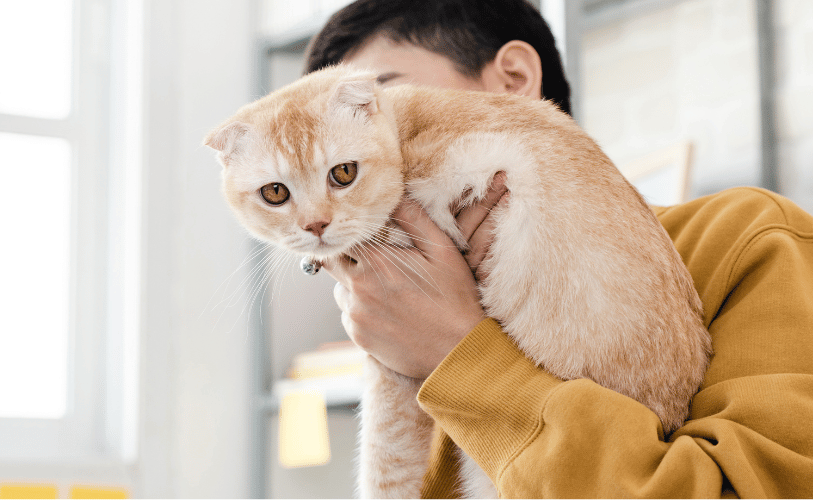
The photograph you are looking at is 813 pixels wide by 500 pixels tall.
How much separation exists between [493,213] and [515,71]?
20.5 inches

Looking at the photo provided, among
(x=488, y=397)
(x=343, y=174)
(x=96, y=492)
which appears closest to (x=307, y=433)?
(x=96, y=492)

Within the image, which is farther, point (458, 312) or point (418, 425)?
point (418, 425)

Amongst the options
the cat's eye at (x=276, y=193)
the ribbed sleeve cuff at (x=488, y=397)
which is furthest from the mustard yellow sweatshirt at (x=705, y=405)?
the cat's eye at (x=276, y=193)

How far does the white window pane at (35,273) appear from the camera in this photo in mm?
3047

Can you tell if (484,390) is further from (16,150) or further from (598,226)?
(16,150)

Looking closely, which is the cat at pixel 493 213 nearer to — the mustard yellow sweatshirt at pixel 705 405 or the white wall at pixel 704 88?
the mustard yellow sweatshirt at pixel 705 405

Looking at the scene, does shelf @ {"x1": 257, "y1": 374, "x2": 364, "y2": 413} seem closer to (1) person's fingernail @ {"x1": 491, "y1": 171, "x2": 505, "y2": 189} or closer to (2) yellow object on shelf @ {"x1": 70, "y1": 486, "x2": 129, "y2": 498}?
(2) yellow object on shelf @ {"x1": 70, "y1": 486, "x2": 129, "y2": 498}

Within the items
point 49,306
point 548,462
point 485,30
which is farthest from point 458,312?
point 49,306

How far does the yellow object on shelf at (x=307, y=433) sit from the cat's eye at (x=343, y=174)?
178cm

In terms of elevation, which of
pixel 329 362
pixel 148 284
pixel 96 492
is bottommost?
pixel 96 492

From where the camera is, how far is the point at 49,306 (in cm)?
314

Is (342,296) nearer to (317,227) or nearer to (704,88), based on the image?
(317,227)

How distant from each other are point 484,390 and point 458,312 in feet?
0.58

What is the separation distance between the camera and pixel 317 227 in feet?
3.85
